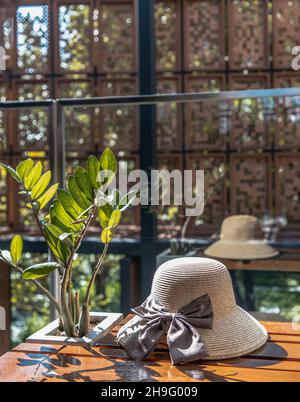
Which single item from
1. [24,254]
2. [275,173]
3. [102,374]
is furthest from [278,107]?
[102,374]

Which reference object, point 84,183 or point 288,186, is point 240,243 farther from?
point 84,183

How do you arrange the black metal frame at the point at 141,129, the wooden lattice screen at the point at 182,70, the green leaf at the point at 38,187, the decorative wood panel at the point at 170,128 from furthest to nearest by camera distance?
the wooden lattice screen at the point at 182,70 < the decorative wood panel at the point at 170,128 < the black metal frame at the point at 141,129 < the green leaf at the point at 38,187

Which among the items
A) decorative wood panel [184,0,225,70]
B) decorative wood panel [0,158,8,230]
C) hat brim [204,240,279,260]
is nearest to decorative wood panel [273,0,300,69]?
decorative wood panel [184,0,225,70]

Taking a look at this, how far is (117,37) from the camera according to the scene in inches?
137

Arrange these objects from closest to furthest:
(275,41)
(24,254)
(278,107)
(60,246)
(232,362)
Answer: (232,362) → (60,246) → (278,107) → (24,254) → (275,41)

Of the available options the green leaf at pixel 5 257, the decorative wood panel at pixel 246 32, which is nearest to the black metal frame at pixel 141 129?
the green leaf at pixel 5 257

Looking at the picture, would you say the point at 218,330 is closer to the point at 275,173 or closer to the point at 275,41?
the point at 275,173

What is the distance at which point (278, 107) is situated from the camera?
2.43m

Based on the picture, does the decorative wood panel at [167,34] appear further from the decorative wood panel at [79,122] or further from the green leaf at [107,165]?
the green leaf at [107,165]

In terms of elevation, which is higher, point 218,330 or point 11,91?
point 11,91

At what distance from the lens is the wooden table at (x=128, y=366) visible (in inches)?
38.4

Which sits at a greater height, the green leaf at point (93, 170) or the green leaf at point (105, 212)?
the green leaf at point (93, 170)

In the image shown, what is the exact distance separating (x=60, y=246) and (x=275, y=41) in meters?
2.65

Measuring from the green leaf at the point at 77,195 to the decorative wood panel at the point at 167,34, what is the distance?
2.45 meters
